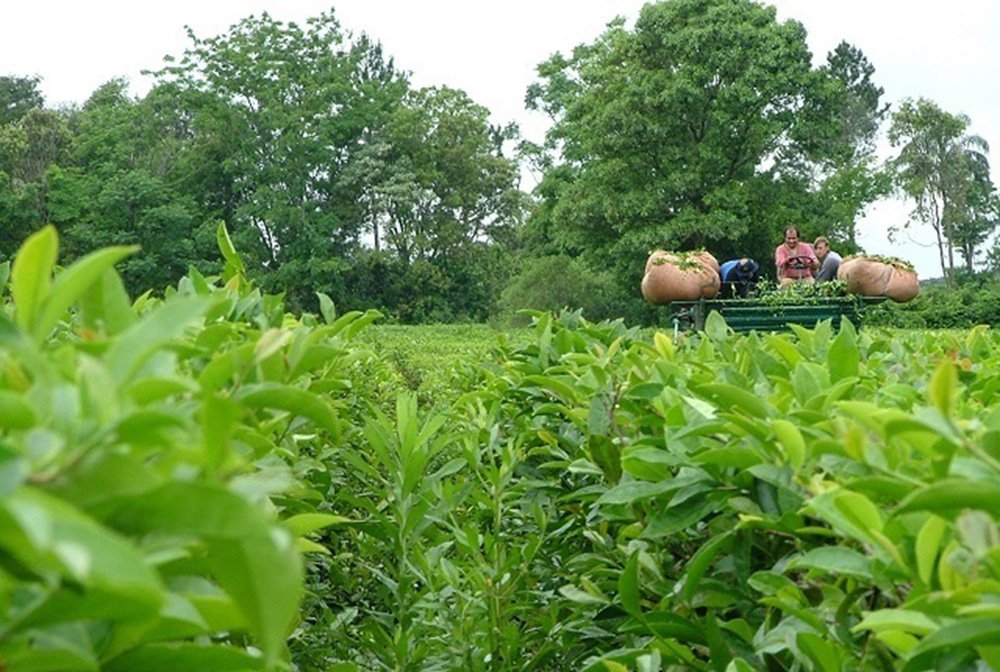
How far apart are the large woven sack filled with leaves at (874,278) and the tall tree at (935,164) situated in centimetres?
3796

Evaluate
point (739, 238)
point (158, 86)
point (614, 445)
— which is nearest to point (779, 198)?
point (739, 238)

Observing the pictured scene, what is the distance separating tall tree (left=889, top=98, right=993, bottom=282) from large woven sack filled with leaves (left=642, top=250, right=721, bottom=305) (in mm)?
38504

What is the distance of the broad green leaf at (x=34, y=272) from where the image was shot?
0.61 meters

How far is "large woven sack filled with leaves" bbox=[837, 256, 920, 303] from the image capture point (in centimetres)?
1085

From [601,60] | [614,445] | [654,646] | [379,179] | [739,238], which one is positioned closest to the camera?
[654,646]

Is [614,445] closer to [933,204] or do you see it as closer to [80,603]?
[80,603]

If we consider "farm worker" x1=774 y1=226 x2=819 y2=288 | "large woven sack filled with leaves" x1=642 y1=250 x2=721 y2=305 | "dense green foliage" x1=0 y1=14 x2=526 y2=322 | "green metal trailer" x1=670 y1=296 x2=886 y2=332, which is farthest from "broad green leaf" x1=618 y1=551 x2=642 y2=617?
"dense green foliage" x1=0 y1=14 x2=526 y2=322

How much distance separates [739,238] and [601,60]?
6.78 metres

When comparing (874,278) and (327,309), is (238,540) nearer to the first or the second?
(327,309)

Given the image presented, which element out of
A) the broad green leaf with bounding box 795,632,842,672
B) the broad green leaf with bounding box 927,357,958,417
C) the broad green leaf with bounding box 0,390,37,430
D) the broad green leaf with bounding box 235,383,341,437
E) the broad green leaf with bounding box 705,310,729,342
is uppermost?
the broad green leaf with bounding box 0,390,37,430

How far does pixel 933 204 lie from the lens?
47.8 meters

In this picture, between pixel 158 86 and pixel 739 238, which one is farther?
pixel 158 86

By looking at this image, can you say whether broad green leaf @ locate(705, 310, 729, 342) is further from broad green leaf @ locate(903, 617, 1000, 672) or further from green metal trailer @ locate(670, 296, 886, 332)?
green metal trailer @ locate(670, 296, 886, 332)

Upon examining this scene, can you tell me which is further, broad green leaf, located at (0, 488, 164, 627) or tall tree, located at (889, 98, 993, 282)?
tall tree, located at (889, 98, 993, 282)
